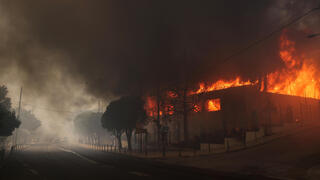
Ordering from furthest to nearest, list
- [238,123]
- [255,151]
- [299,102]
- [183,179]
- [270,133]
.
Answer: [299,102] → [238,123] → [270,133] → [255,151] → [183,179]

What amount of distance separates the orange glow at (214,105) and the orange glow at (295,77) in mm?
13675

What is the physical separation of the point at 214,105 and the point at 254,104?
7.37 m

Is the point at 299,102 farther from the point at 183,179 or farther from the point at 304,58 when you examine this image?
the point at 183,179

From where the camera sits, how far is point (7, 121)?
3438 centimetres

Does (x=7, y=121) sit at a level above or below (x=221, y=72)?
below

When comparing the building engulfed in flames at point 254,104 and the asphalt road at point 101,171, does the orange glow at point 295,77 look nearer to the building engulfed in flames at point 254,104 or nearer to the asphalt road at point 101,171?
the building engulfed in flames at point 254,104

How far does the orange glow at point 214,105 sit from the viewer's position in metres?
43.7

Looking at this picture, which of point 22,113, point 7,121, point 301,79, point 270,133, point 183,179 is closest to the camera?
point 183,179

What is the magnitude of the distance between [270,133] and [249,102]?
321 inches

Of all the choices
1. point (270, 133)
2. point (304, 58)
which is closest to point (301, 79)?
point (304, 58)

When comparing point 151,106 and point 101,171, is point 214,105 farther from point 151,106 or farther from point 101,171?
point 101,171

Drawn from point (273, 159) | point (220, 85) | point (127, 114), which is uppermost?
point (220, 85)

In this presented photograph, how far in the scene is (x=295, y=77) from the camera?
5494 cm

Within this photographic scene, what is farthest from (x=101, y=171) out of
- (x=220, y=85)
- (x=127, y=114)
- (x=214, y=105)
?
(x=220, y=85)
